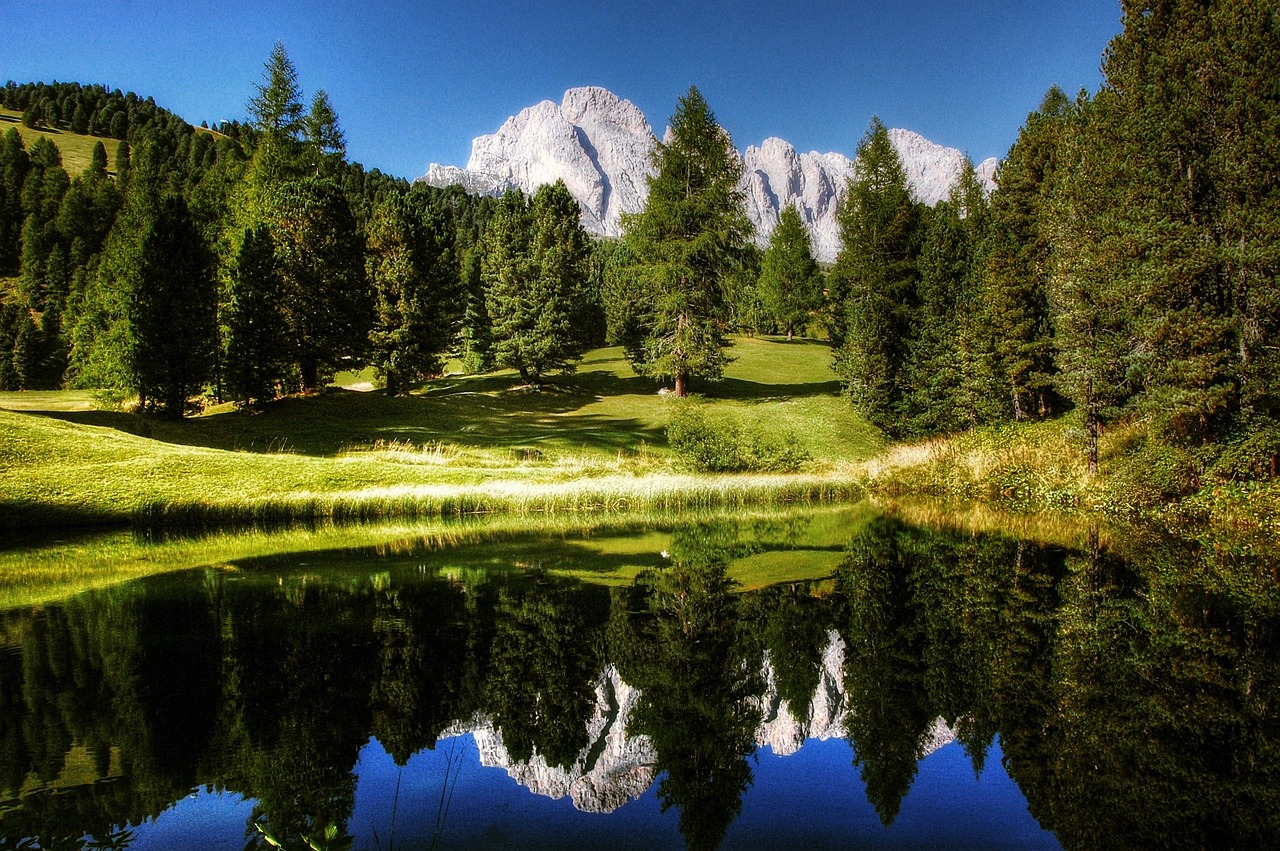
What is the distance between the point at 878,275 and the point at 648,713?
34.7 m

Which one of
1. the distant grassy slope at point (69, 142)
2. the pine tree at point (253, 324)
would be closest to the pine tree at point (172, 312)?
the pine tree at point (253, 324)

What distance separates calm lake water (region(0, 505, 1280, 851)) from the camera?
484 cm

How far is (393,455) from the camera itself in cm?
2639

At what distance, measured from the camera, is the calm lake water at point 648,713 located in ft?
15.9

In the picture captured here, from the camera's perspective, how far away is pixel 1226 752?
5625 millimetres

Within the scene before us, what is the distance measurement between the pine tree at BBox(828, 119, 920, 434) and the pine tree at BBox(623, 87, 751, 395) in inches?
277

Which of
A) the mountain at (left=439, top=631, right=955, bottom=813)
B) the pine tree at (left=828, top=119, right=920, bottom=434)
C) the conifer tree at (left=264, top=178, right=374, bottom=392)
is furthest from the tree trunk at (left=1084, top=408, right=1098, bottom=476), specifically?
the conifer tree at (left=264, top=178, right=374, bottom=392)

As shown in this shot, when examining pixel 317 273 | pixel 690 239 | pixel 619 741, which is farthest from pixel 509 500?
pixel 690 239

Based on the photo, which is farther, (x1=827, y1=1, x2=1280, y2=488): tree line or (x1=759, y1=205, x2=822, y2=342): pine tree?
(x1=759, y1=205, x2=822, y2=342): pine tree

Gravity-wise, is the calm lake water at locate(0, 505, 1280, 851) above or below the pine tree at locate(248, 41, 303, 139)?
below

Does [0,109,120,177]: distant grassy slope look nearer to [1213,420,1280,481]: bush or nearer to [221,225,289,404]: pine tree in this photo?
[221,225,289,404]: pine tree

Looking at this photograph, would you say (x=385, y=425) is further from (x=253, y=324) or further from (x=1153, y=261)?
(x=1153, y=261)

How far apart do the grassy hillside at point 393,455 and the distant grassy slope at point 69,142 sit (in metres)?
105

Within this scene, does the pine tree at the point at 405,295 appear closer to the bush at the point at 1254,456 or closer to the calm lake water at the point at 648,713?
the calm lake water at the point at 648,713
